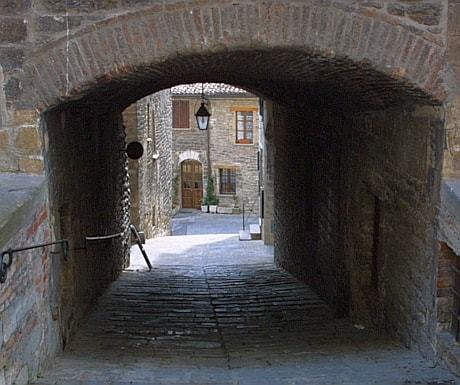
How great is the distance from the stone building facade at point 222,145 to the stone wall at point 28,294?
23144mm

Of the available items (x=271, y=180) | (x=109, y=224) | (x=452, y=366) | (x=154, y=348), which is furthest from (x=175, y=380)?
(x=271, y=180)

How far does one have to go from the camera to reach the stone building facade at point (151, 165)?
50.0 ft

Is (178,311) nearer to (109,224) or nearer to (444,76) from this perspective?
(109,224)

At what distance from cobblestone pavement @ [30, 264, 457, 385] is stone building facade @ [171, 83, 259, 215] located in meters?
19.0

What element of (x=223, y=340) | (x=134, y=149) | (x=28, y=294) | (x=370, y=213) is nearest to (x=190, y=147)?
(x=134, y=149)

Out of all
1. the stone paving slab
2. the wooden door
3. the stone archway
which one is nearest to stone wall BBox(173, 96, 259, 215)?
the wooden door

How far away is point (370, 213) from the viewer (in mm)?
6828

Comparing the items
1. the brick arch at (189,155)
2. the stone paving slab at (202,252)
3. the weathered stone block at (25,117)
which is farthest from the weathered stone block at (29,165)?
the brick arch at (189,155)

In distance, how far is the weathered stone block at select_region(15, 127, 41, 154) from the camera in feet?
15.7

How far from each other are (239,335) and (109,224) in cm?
338

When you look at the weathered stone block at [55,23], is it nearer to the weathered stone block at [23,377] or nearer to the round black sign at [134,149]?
the weathered stone block at [23,377]

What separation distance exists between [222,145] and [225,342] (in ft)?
77.7

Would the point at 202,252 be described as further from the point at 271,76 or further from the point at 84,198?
the point at 271,76

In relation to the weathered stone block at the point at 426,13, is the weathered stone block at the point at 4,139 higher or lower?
lower
